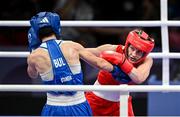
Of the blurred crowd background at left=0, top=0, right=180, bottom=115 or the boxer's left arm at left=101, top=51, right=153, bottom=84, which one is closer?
the boxer's left arm at left=101, top=51, right=153, bottom=84

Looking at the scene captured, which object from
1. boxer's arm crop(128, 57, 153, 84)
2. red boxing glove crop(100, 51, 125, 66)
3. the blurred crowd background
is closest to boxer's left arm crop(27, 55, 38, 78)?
red boxing glove crop(100, 51, 125, 66)

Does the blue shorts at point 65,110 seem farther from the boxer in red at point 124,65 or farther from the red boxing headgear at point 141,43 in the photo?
the red boxing headgear at point 141,43

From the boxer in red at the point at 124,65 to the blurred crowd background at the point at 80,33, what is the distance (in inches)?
39.9

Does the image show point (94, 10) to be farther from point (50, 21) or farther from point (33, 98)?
point (50, 21)

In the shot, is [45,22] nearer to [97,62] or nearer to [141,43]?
[97,62]

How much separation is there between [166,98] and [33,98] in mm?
1080

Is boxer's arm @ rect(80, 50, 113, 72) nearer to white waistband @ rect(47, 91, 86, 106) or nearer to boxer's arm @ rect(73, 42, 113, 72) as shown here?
boxer's arm @ rect(73, 42, 113, 72)

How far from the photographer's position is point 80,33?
5559 millimetres

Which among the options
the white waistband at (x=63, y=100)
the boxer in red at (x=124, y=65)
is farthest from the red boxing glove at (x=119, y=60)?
the white waistband at (x=63, y=100)

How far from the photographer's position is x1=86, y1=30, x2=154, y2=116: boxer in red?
3.38 meters

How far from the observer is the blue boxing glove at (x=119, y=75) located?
3389mm

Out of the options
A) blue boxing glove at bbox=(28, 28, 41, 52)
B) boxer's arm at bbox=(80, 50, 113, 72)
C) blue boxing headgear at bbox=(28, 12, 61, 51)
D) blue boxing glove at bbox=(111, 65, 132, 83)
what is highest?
blue boxing headgear at bbox=(28, 12, 61, 51)

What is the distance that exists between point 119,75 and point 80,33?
2169 millimetres

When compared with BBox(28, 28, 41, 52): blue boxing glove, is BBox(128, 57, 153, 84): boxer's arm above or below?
below
